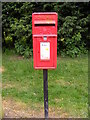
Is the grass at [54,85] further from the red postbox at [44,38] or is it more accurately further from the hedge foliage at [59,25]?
the red postbox at [44,38]

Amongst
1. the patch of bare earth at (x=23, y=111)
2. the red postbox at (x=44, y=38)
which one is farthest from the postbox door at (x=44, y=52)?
the patch of bare earth at (x=23, y=111)

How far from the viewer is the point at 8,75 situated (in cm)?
507

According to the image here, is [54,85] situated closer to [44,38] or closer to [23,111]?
[23,111]

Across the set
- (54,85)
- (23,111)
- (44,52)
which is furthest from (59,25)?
(44,52)

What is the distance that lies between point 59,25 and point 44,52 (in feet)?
13.7

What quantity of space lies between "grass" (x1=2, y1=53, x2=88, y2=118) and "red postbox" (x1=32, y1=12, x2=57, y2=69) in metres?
1.08

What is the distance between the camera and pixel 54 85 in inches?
176

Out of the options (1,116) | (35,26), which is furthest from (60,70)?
(35,26)

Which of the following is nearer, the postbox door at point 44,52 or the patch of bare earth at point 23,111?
the postbox door at point 44,52

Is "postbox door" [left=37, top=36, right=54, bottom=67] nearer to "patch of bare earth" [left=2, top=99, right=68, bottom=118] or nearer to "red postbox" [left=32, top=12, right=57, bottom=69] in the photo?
"red postbox" [left=32, top=12, right=57, bottom=69]

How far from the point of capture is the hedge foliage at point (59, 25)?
21.6ft

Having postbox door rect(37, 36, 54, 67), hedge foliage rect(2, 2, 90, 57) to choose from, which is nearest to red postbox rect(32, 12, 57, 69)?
postbox door rect(37, 36, 54, 67)

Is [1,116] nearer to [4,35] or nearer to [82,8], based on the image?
[4,35]

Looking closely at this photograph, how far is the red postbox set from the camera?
2613mm
